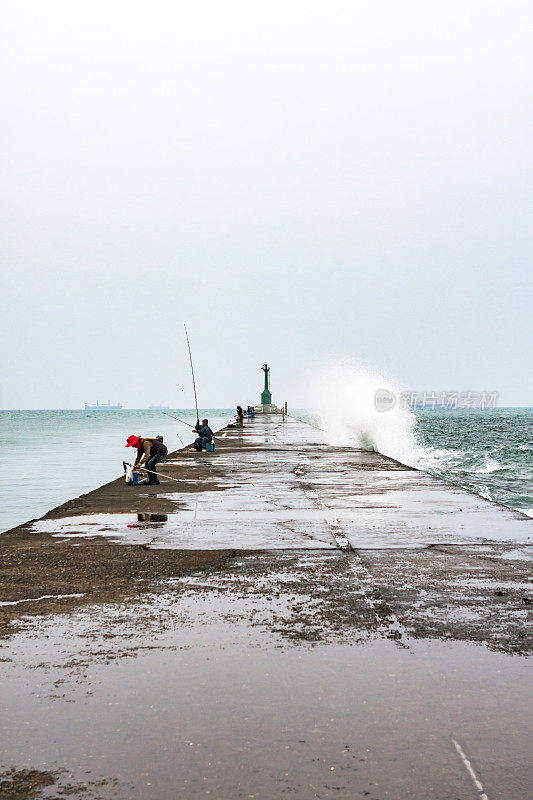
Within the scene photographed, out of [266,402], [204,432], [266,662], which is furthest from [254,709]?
[266,402]

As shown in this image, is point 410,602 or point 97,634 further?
point 410,602

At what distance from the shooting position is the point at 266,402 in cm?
8656

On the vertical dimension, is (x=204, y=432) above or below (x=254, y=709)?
above

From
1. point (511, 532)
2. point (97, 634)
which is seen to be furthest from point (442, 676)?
point (511, 532)

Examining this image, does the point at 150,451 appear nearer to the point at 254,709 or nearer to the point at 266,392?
the point at 254,709

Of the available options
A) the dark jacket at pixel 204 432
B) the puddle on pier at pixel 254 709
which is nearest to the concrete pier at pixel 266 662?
the puddle on pier at pixel 254 709

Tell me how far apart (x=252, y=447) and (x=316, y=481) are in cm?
1147

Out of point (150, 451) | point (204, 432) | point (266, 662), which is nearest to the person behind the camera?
point (266, 662)

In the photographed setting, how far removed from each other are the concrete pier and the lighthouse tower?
75.2 meters

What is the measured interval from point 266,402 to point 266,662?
269ft

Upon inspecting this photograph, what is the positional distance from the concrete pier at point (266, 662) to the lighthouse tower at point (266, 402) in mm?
75192

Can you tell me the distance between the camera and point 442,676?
14.3ft

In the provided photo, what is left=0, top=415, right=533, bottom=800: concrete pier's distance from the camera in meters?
3.28

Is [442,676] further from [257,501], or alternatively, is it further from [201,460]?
[201,460]
